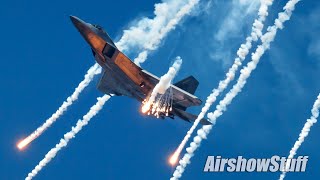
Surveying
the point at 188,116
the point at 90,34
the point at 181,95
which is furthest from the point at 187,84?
the point at 90,34

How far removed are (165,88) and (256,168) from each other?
10293 mm

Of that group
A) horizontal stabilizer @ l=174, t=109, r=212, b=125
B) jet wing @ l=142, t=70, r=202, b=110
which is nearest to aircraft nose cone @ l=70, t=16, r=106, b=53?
jet wing @ l=142, t=70, r=202, b=110

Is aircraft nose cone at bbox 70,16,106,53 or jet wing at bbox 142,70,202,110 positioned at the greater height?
aircraft nose cone at bbox 70,16,106,53

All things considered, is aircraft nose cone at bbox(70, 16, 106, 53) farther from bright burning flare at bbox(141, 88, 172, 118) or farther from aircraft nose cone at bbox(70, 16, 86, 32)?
bright burning flare at bbox(141, 88, 172, 118)

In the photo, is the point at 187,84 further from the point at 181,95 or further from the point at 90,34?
the point at 90,34

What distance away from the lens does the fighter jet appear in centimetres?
6189

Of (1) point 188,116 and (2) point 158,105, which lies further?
(1) point 188,116

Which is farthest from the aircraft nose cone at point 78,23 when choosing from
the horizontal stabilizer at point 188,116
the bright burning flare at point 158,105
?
the horizontal stabilizer at point 188,116

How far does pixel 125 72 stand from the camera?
2483 inches

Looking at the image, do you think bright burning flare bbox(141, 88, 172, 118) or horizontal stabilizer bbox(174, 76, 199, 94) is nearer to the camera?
bright burning flare bbox(141, 88, 172, 118)

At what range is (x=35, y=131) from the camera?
231ft

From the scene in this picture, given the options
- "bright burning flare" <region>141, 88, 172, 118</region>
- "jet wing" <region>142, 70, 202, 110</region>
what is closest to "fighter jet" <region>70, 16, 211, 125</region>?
"jet wing" <region>142, 70, 202, 110</region>

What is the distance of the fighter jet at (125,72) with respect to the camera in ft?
203

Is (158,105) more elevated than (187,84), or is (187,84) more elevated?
(187,84)
